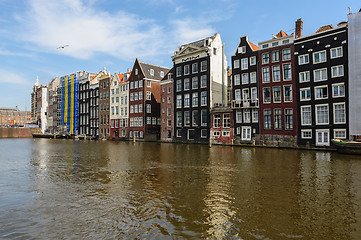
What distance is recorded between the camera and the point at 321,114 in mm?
45844

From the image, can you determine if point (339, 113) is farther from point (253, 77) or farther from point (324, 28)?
point (253, 77)

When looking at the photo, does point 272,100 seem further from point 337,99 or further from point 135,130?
point 135,130

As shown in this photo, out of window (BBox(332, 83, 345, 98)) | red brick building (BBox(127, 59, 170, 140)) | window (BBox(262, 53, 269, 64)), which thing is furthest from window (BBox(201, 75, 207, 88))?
window (BBox(332, 83, 345, 98))

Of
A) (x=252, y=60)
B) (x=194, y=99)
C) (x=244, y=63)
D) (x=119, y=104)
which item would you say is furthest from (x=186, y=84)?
(x=119, y=104)

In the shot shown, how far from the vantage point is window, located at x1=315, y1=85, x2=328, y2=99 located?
45.6 metres

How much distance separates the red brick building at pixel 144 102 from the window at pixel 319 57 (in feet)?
158

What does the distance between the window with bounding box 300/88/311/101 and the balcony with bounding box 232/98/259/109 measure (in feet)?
28.5

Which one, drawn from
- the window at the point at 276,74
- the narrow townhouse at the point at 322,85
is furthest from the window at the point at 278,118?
the window at the point at 276,74

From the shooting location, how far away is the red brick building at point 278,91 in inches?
1964

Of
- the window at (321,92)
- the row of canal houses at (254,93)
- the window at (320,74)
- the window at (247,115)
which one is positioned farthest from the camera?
the window at (247,115)

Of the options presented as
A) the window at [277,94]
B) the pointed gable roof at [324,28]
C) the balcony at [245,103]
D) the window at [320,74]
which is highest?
the pointed gable roof at [324,28]

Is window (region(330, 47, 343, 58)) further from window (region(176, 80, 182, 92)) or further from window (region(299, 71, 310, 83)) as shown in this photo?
window (region(176, 80, 182, 92))

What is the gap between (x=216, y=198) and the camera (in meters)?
14.0

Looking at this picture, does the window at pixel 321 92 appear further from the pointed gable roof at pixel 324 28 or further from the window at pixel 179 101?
the window at pixel 179 101
